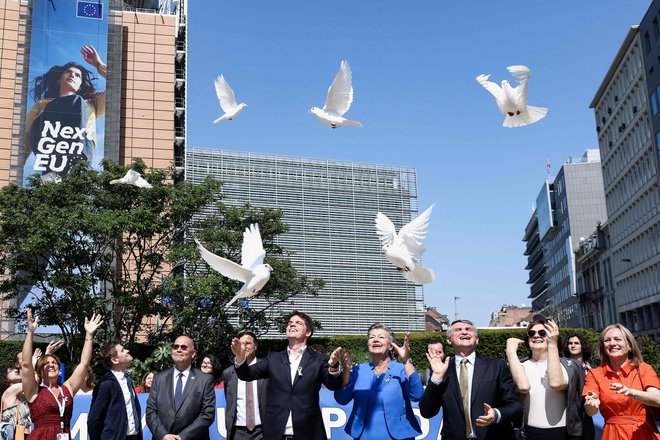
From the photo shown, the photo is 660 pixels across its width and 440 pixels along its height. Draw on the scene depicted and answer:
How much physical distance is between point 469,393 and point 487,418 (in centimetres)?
38

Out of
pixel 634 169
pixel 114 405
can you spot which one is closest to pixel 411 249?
pixel 114 405

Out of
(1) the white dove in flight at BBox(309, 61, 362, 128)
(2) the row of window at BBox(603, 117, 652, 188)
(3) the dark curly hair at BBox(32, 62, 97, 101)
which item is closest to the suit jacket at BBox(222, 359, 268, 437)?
(1) the white dove in flight at BBox(309, 61, 362, 128)

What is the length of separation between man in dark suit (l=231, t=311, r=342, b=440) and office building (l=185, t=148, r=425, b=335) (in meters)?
63.6

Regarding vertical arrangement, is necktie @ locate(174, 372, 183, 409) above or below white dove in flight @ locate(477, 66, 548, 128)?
below

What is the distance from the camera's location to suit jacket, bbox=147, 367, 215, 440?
6.05 meters

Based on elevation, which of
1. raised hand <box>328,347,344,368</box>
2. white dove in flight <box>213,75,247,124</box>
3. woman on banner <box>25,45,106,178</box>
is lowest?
raised hand <box>328,347,344,368</box>

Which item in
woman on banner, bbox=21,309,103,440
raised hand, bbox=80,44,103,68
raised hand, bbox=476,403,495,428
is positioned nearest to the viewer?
raised hand, bbox=476,403,495,428

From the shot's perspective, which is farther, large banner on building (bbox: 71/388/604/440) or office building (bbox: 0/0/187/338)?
office building (bbox: 0/0/187/338)

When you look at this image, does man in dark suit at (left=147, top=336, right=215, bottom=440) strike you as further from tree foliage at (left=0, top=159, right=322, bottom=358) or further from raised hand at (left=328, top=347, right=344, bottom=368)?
tree foliage at (left=0, top=159, right=322, bottom=358)

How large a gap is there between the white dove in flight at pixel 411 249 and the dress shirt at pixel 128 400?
11.5 ft

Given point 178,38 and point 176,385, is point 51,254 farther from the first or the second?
point 178,38

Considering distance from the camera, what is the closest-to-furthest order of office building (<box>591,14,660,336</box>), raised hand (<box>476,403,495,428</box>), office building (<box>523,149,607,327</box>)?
raised hand (<box>476,403,495,428</box>), office building (<box>591,14,660,336</box>), office building (<box>523,149,607,327</box>)

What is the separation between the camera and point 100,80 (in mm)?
37812

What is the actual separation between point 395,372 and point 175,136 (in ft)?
129
